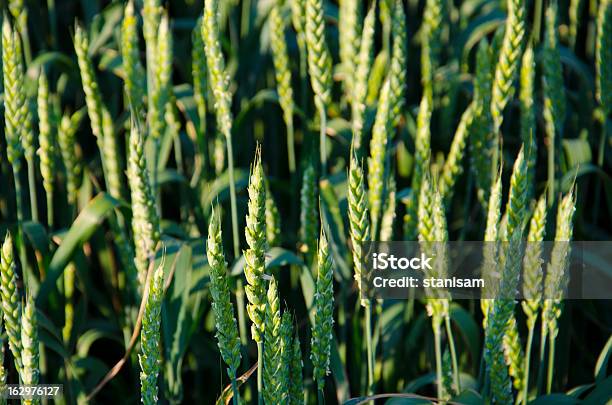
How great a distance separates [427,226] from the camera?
163cm

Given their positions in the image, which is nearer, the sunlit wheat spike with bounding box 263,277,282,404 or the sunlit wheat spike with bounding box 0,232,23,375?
the sunlit wheat spike with bounding box 263,277,282,404

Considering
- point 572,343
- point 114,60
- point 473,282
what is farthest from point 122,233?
point 572,343

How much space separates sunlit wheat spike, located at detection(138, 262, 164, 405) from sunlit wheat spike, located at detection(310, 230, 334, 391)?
29 centimetres

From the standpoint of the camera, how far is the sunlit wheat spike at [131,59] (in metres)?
1.96

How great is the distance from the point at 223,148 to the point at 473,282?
0.81m

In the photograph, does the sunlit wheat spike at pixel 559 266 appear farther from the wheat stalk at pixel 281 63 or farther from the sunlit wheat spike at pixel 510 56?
the wheat stalk at pixel 281 63

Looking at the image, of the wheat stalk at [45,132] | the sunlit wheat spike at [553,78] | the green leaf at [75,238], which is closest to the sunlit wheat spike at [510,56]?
the sunlit wheat spike at [553,78]

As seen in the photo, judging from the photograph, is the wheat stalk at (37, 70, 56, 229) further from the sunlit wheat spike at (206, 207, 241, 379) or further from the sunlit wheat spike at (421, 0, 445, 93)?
the sunlit wheat spike at (421, 0, 445, 93)

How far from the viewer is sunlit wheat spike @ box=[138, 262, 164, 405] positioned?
137 cm

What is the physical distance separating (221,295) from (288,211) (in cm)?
134

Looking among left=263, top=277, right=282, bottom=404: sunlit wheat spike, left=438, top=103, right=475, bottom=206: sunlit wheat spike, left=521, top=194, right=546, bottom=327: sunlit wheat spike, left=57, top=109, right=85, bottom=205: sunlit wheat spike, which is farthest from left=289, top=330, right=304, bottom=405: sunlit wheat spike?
left=57, top=109, right=85, bottom=205: sunlit wheat spike

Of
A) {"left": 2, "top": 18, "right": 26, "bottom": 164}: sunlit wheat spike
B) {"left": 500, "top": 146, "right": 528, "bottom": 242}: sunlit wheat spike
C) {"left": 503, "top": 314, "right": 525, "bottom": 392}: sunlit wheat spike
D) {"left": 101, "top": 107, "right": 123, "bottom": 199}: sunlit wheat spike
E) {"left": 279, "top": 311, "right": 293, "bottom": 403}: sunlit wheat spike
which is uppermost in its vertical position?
{"left": 2, "top": 18, "right": 26, "bottom": 164}: sunlit wheat spike

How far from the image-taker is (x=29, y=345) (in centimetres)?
147

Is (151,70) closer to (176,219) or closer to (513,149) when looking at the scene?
(176,219)
